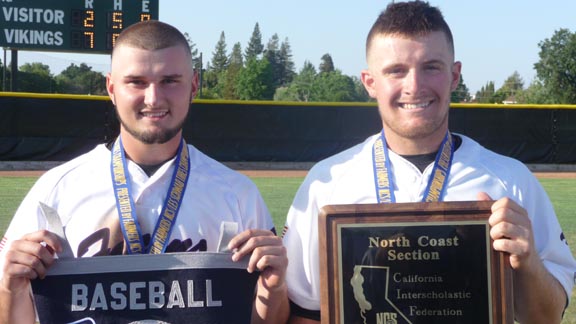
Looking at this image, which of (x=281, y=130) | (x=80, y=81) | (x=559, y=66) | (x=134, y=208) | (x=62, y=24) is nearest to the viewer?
(x=134, y=208)

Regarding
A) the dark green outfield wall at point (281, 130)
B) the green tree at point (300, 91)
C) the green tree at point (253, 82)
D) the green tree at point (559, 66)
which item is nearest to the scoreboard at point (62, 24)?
the dark green outfield wall at point (281, 130)

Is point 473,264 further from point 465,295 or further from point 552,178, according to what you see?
point 552,178

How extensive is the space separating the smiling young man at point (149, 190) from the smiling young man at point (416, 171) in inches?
7.6

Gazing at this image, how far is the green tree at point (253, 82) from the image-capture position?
96.0 meters

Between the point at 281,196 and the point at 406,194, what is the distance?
452 inches

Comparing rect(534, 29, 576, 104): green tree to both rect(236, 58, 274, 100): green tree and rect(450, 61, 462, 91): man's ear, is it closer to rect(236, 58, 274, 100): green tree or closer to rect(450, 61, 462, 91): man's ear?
rect(236, 58, 274, 100): green tree

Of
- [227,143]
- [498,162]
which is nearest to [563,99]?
[227,143]

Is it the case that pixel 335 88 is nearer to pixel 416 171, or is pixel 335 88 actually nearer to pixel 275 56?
pixel 275 56

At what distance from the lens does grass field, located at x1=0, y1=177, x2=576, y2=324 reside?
1114cm

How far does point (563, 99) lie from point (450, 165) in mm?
60454

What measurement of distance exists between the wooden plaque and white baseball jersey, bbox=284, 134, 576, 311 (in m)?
0.27

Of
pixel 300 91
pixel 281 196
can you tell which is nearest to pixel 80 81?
pixel 300 91

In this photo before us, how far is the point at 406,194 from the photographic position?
3.22m

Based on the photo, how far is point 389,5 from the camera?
3.31m
